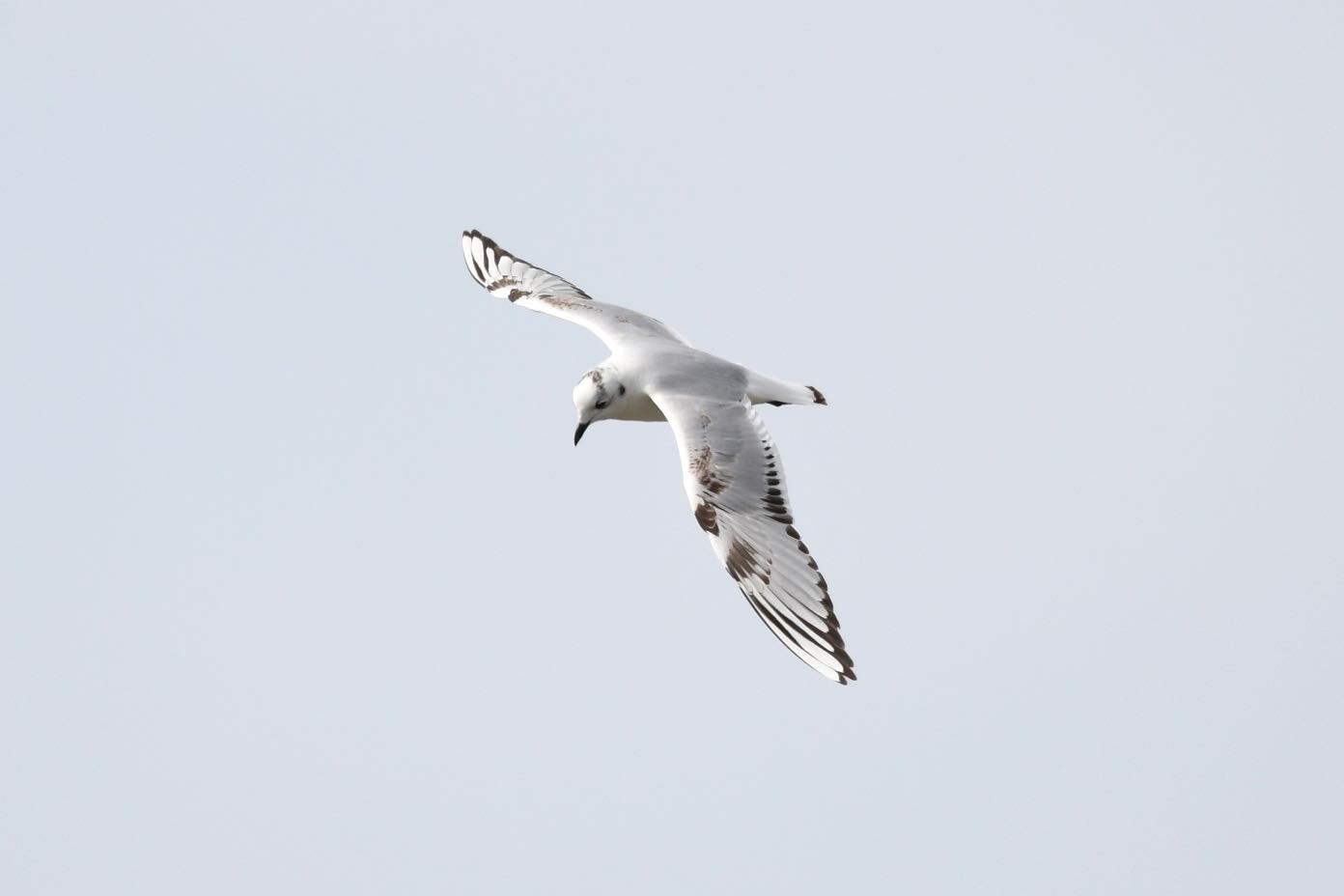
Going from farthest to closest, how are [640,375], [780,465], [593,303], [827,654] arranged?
[593,303] < [640,375] < [780,465] < [827,654]

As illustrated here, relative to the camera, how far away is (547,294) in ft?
56.6

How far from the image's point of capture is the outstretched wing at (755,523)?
41.3 ft

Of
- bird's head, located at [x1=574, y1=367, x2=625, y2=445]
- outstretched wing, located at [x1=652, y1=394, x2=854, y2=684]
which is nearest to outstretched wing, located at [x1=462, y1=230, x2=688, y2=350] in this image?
bird's head, located at [x1=574, y1=367, x2=625, y2=445]

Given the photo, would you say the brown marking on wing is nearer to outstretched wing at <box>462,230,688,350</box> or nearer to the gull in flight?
the gull in flight

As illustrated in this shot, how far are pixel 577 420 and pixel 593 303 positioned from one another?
7.66ft

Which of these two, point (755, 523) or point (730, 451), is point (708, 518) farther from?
point (730, 451)

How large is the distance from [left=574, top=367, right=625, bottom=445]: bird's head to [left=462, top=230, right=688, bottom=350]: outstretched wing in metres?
0.83

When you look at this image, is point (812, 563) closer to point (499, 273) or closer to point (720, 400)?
point (720, 400)

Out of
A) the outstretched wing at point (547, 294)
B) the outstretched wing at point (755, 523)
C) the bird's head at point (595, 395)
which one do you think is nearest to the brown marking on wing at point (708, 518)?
the outstretched wing at point (755, 523)

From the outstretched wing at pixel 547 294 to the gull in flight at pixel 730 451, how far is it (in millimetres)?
26

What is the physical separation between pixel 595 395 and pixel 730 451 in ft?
Result: 4.57

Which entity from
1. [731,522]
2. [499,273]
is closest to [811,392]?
[731,522]

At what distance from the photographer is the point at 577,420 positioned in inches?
577

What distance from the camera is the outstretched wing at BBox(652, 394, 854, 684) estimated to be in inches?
496
